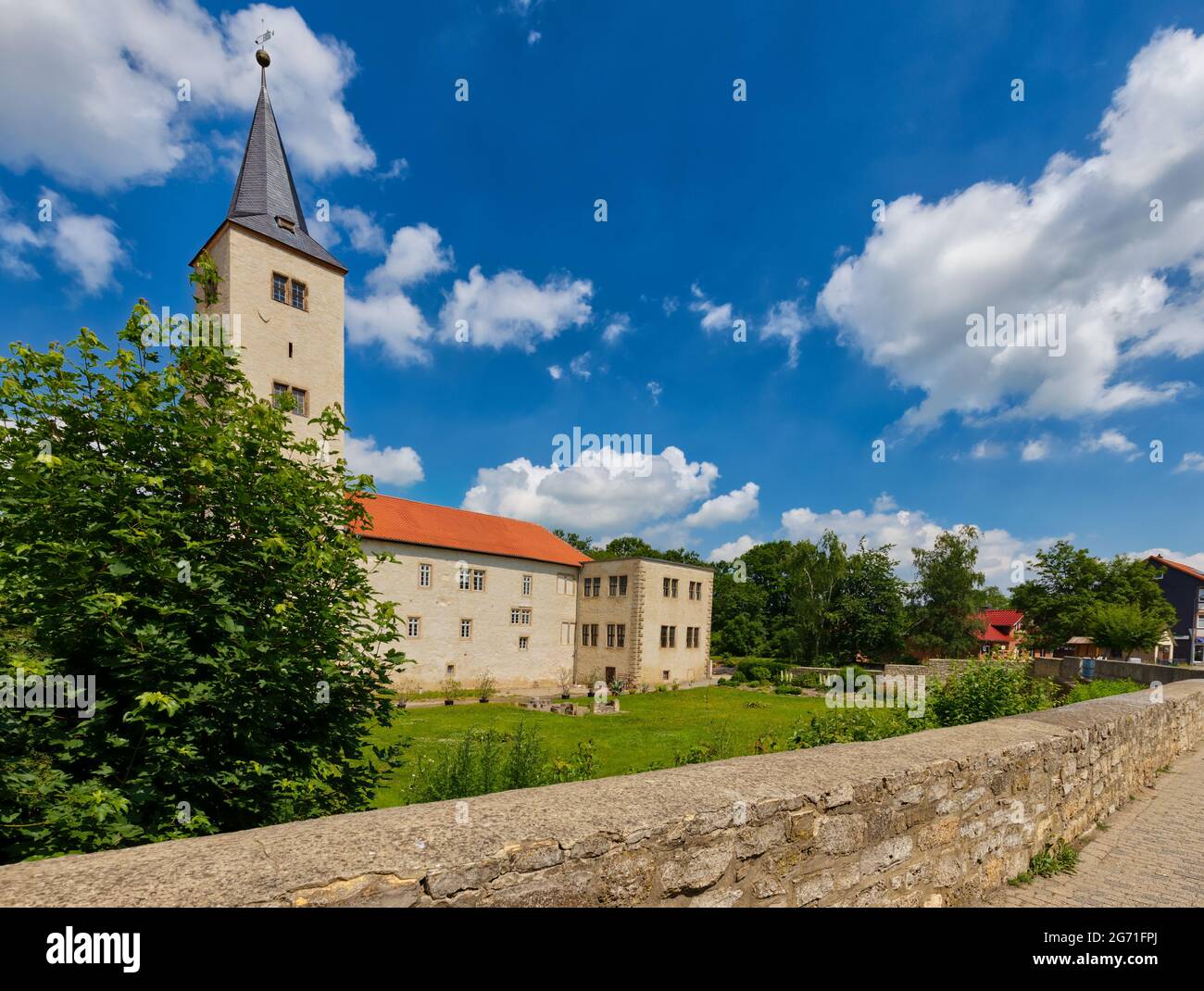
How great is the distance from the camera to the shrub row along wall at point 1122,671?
1678 cm

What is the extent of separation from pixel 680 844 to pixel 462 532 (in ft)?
106

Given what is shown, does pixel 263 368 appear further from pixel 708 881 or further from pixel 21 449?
pixel 708 881

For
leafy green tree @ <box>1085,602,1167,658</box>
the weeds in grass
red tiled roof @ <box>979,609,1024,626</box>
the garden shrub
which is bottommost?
red tiled roof @ <box>979,609,1024,626</box>

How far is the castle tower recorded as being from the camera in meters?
21.4

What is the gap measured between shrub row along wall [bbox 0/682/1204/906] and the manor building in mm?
19724

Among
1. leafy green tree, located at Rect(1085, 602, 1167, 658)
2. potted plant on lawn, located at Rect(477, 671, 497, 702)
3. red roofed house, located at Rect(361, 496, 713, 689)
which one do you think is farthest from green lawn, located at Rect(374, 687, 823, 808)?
leafy green tree, located at Rect(1085, 602, 1167, 658)

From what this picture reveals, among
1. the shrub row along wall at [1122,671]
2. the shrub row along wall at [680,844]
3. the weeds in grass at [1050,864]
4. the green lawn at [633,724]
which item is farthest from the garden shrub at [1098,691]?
the shrub row along wall at [680,844]

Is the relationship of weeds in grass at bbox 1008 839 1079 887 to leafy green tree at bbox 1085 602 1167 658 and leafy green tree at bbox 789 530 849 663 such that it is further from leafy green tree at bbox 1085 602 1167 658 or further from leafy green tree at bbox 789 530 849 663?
leafy green tree at bbox 789 530 849 663

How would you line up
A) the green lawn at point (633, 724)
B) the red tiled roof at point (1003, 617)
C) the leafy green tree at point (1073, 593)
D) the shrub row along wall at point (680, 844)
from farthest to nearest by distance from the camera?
the red tiled roof at point (1003, 617), the leafy green tree at point (1073, 593), the green lawn at point (633, 724), the shrub row along wall at point (680, 844)

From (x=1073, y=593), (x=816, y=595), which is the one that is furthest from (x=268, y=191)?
(x=1073, y=593)

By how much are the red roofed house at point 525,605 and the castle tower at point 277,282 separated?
822cm

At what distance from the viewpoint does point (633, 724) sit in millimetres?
22219

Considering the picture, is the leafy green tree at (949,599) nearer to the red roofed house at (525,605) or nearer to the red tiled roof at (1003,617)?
the red roofed house at (525,605)
